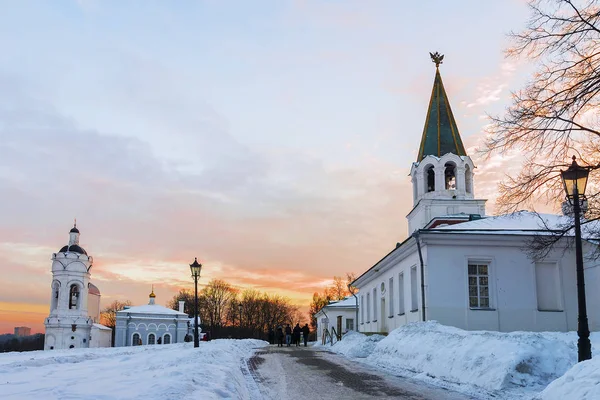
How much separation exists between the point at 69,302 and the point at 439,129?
56282 millimetres

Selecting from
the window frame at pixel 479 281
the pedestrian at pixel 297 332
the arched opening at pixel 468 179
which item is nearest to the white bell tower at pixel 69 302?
the pedestrian at pixel 297 332

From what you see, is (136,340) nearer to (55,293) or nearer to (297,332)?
(55,293)

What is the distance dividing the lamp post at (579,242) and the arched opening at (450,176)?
24883 millimetres

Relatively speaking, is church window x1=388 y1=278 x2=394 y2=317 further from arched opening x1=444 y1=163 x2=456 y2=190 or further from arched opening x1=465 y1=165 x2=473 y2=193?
arched opening x1=465 y1=165 x2=473 y2=193

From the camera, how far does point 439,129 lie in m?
37.9

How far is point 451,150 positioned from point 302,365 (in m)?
23.6

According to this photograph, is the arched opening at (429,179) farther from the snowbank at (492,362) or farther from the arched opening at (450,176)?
the snowbank at (492,362)

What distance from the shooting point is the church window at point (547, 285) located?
2384 centimetres

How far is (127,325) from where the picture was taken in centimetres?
8025

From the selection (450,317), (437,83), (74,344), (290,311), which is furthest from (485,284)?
(290,311)

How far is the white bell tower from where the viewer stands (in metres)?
72.4

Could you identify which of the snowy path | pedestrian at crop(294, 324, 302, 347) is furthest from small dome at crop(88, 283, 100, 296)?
the snowy path

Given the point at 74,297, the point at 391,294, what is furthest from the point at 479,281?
the point at 74,297

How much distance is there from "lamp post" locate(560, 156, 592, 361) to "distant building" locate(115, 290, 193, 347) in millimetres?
74707
